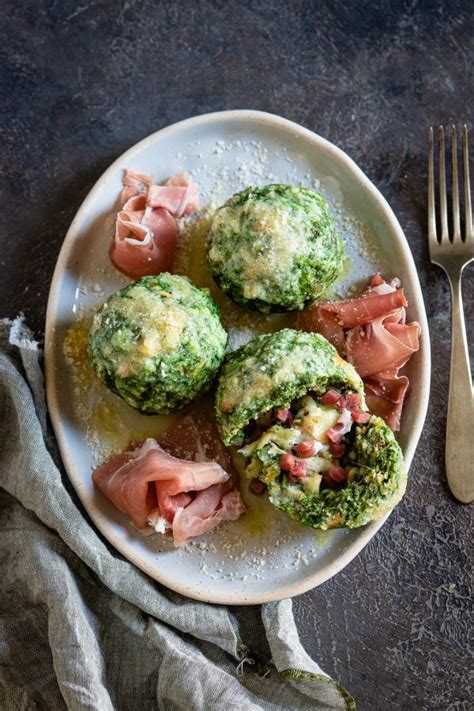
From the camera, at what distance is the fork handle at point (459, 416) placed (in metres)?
3.27

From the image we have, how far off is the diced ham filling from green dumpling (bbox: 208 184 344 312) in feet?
1.96

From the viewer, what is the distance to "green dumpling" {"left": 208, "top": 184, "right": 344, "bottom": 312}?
9.45 feet

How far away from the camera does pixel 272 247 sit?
9.43 feet

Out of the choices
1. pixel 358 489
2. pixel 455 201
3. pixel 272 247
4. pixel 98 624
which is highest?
pixel 272 247

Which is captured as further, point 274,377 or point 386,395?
point 386,395

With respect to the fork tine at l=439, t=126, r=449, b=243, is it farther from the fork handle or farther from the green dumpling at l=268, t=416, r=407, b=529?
the green dumpling at l=268, t=416, r=407, b=529

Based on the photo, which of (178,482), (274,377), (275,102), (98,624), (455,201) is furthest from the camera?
(275,102)

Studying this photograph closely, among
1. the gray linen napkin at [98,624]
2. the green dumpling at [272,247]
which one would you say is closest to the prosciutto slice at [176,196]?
the green dumpling at [272,247]

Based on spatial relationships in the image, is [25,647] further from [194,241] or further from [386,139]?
[386,139]

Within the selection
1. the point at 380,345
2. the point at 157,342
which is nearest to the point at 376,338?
the point at 380,345

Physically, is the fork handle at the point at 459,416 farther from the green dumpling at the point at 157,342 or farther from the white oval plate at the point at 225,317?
the green dumpling at the point at 157,342

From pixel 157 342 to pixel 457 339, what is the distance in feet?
4.18

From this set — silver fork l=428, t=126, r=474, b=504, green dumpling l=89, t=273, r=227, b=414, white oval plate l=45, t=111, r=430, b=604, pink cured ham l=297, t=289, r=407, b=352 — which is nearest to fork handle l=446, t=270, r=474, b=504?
silver fork l=428, t=126, r=474, b=504

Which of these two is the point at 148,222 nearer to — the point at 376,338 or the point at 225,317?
the point at 225,317
